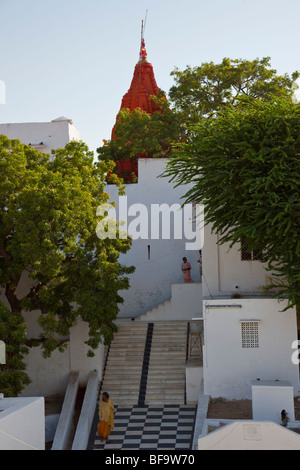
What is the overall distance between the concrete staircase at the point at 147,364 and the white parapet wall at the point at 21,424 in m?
5.75

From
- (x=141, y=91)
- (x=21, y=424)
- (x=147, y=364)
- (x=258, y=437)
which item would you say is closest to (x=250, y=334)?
(x=147, y=364)

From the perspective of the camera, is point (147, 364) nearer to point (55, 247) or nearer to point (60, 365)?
point (60, 365)

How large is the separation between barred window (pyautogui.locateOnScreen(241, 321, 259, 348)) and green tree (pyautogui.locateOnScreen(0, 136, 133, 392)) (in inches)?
132

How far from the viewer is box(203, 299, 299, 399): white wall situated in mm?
16125

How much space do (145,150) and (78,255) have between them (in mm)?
8300

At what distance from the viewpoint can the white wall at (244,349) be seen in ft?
52.9

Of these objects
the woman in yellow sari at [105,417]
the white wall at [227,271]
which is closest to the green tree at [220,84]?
the white wall at [227,271]

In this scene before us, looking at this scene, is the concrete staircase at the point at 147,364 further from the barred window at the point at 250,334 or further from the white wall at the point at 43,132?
the white wall at the point at 43,132

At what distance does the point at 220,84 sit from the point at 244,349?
38.4ft

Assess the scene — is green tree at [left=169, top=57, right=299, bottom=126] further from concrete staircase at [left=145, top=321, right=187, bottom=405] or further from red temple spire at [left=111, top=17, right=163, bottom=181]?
concrete staircase at [left=145, top=321, right=187, bottom=405]

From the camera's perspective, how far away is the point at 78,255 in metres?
17.2

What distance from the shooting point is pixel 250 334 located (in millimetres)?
16234

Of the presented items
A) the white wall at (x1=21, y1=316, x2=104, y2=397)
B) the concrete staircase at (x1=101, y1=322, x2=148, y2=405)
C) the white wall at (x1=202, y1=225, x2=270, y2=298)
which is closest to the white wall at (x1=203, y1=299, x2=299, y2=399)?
the white wall at (x1=202, y1=225, x2=270, y2=298)

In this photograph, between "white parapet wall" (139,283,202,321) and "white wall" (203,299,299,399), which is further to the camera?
"white parapet wall" (139,283,202,321)
